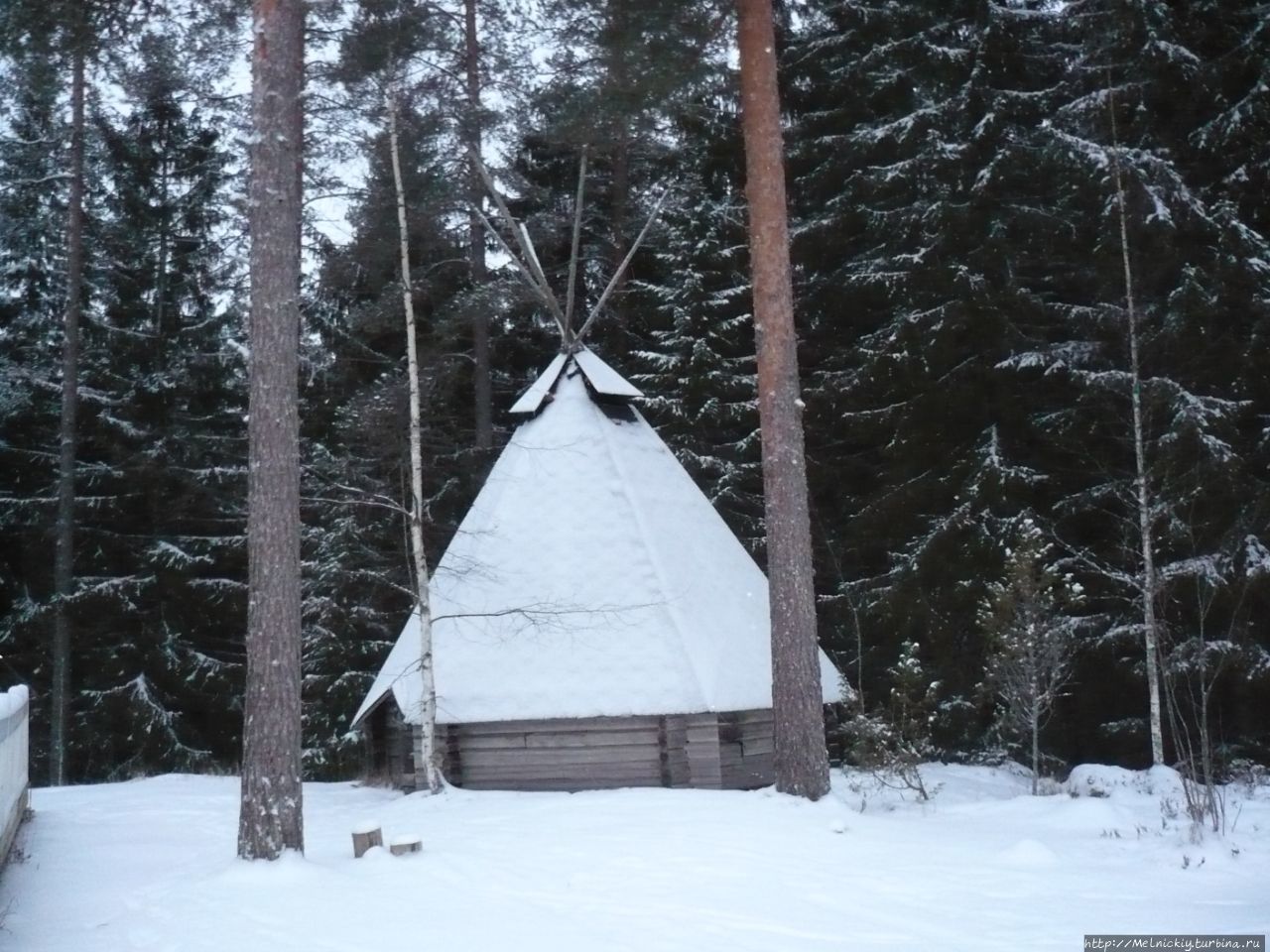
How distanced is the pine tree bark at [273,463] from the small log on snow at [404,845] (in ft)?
2.25

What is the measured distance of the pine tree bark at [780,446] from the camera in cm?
1094

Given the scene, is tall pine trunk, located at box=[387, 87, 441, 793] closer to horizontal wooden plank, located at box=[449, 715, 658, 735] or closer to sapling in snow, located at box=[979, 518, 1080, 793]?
horizontal wooden plank, located at box=[449, 715, 658, 735]

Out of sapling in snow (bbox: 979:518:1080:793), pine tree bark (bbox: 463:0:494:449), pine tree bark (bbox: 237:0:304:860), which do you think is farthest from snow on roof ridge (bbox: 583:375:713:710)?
pine tree bark (bbox: 237:0:304:860)

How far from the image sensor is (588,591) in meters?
13.9

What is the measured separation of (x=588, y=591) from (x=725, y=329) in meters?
7.81

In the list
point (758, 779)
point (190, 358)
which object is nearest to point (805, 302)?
point (758, 779)

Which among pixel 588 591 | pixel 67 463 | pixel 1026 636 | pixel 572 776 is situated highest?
pixel 67 463

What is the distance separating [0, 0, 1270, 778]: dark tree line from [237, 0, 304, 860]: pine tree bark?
1510 mm

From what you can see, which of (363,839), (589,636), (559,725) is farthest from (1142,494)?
(363,839)

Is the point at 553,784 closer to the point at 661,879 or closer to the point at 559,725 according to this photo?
the point at 559,725

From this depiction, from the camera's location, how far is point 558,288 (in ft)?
72.5

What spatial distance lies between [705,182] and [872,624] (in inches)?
352

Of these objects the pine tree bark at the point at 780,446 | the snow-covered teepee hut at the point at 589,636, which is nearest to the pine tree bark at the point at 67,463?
the snow-covered teepee hut at the point at 589,636

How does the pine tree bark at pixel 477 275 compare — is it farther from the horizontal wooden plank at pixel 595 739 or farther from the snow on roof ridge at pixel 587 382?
the horizontal wooden plank at pixel 595 739
